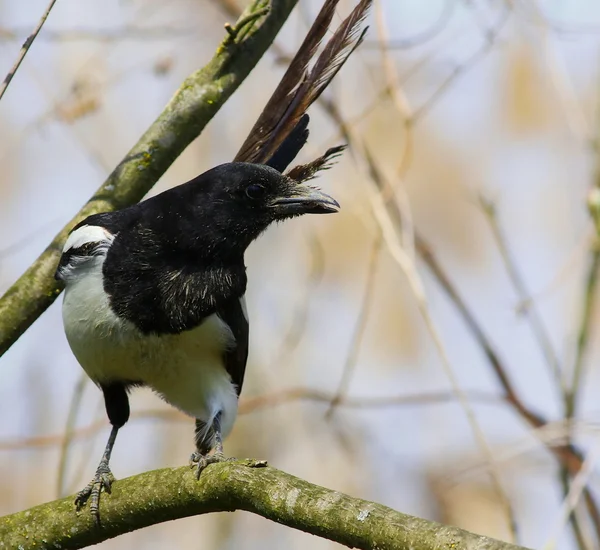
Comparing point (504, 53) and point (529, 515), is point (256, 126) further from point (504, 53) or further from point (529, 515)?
point (529, 515)

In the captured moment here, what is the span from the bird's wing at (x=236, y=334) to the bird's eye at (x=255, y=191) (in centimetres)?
40

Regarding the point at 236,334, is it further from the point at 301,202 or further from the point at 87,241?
the point at 87,241

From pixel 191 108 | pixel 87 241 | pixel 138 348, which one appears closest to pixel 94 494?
pixel 138 348

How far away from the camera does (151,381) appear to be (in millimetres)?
3418

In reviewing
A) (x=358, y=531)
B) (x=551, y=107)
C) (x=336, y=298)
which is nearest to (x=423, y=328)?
(x=336, y=298)

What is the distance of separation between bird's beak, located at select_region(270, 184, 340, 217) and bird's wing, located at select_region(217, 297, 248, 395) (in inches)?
15.7

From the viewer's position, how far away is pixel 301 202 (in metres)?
3.26

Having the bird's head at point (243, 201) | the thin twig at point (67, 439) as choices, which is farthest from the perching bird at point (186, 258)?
the thin twig at point (67, 439)

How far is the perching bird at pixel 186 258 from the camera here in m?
3.15

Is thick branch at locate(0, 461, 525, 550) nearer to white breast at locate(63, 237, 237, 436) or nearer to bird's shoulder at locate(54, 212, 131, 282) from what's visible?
Result: white breast at locate(63, 237, 237, 436)

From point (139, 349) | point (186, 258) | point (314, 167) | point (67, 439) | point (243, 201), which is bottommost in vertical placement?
point (67, 439)

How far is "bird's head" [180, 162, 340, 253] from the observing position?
3264 mm

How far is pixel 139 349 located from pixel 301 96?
1075 mm

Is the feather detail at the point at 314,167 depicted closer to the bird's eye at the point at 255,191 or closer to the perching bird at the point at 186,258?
the perching bird at the point at 186,258
